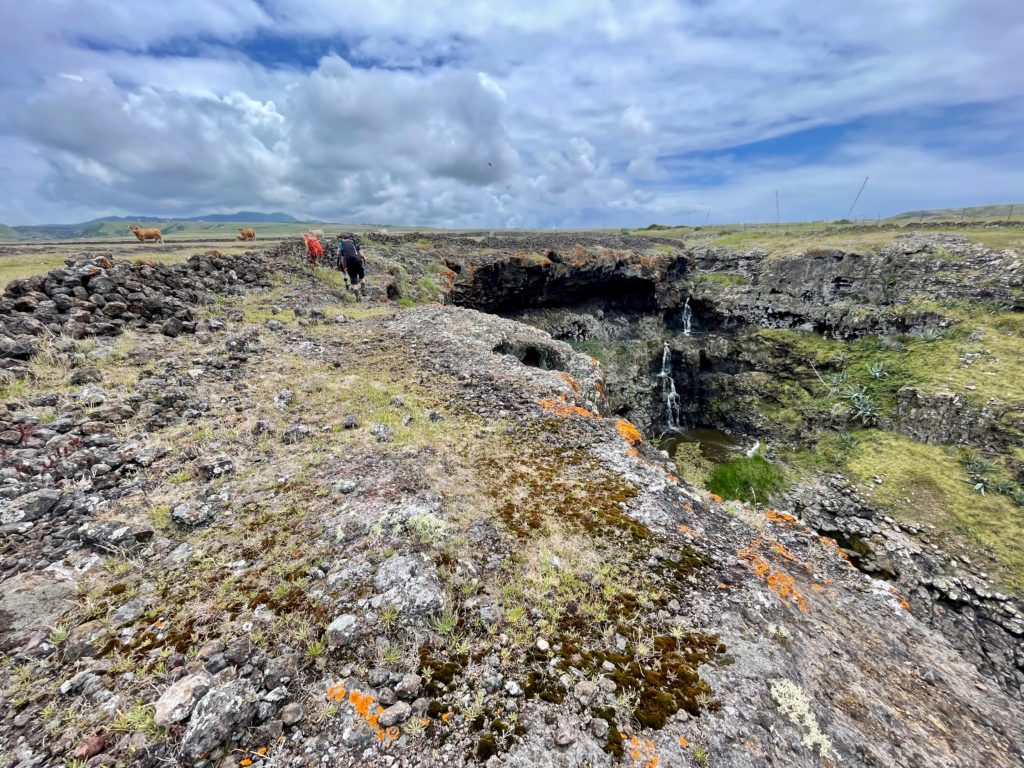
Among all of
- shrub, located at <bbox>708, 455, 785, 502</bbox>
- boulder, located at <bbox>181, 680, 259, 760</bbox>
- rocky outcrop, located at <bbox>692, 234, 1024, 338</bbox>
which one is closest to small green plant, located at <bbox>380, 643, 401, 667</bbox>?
boulder, located at <bbox>181, 680, 259, 760</bbox>

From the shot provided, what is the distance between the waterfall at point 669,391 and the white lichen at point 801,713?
3924cm

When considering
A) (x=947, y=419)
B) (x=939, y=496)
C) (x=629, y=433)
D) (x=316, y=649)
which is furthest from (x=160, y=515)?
(x=947, y=419)

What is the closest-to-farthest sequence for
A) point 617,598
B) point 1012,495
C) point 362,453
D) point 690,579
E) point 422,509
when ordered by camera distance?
1. point 617,598
2. point 690,579
3. point 422,509
4. point 362,453
5. point 1012,495

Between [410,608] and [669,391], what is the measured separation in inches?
1718

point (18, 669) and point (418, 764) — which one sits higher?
point (18, 669)

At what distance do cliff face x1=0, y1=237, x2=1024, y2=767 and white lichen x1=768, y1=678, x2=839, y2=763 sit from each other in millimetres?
28

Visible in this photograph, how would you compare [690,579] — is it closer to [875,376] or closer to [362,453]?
[362,453]

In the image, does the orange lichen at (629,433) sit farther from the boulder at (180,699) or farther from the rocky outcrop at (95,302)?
the rocky outcrop at (95,302)

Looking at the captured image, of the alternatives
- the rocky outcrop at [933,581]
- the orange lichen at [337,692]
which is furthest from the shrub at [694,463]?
the orange lichen at [337,692]

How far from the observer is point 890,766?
11.6 ft

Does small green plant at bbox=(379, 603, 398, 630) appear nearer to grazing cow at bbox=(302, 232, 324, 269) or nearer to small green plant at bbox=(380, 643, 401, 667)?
small green plant at bbox=(380, 643, 401, 667)

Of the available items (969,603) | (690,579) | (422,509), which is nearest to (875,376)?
(969,603)

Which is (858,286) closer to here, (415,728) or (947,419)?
(947,419)

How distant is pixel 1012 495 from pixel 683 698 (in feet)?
→ 87.4
